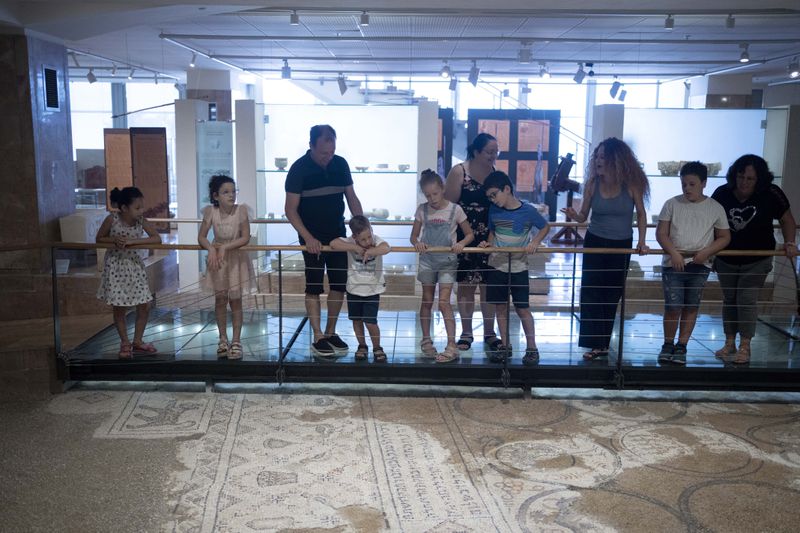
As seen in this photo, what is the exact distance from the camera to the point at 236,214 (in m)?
4.86

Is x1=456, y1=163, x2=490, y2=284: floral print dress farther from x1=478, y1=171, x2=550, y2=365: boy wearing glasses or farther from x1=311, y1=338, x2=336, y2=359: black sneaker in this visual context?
x1=311, y1=338, x2=336, y2=359: black sneaker

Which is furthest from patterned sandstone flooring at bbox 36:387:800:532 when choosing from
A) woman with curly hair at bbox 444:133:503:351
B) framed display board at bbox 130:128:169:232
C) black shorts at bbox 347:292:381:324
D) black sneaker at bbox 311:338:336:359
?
framed display board at bbox 130:128:169:232

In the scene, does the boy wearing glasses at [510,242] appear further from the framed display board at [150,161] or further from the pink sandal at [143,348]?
the framed display board at [150,161]

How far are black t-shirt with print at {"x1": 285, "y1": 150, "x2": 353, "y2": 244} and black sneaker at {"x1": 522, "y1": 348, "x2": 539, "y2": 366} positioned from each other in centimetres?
140

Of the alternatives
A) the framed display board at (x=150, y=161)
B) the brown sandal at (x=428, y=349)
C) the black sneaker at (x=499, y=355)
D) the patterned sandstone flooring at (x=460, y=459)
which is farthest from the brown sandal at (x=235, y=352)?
the framed display board at (x=150, y=161)

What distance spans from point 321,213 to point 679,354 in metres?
2.38

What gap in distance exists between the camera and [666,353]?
4828 millimetres

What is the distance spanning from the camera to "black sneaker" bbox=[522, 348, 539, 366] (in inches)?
187

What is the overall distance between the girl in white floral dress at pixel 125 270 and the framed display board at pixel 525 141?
8.16m

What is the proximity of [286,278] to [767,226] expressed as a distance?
433cm

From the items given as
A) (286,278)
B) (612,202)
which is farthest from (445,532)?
(286,278)

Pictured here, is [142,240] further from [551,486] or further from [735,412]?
[735,412]

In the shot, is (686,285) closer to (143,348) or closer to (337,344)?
(337,344)

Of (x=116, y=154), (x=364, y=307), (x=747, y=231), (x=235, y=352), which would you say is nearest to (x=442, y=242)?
(x=364, y=307)
